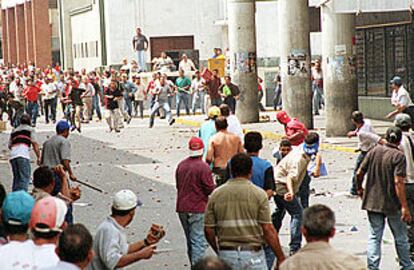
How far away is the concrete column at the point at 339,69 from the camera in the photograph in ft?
97.5

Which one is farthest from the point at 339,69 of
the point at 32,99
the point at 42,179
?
the point at 42,179

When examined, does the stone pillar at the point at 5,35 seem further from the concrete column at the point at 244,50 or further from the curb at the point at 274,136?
the concrete column at the point at 244,50

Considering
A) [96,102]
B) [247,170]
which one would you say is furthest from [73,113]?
[247,170]

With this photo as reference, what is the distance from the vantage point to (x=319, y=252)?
288 inches

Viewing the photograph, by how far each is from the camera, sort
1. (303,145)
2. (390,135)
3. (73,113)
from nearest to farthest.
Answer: (390,135) < (303,145) < (73,113)

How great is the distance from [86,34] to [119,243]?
54.2 m

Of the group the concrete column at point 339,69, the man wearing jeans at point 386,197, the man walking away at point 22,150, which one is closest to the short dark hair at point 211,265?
the man wearing jeans at point 386,197

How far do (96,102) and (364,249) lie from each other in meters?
31.7

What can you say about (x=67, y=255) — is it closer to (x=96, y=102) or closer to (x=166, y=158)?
(x=166, y=158)

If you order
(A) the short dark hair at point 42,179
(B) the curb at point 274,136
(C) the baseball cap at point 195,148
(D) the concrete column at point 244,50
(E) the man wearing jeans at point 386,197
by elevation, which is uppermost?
(D) the concrete column at point 244,50

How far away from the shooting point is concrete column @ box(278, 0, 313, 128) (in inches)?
1280

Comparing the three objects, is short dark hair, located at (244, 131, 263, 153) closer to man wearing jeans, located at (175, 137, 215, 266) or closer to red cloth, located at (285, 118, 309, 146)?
man wearing jeans, located at (175, 137, 215, 266)

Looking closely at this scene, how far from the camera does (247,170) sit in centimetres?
991

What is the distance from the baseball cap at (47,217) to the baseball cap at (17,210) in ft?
1.05
